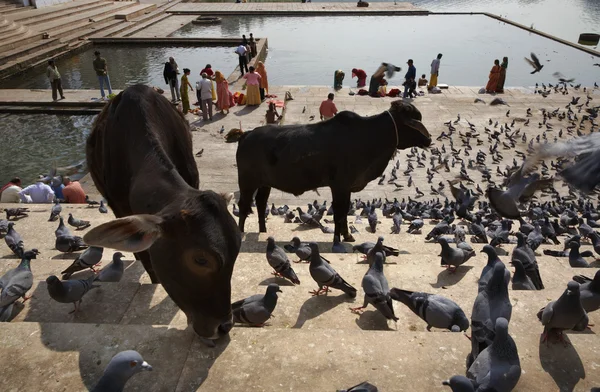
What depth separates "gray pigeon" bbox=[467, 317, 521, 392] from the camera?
11.6 ft

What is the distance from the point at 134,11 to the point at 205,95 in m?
28.9

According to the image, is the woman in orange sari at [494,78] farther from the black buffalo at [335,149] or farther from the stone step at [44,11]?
the stone step at [44,11]

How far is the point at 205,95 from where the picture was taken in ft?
54.7

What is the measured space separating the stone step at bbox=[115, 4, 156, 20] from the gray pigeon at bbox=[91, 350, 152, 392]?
39.8m

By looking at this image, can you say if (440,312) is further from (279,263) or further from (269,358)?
(279,263)

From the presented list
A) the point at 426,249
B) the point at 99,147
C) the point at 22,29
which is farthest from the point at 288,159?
the point at 22,29

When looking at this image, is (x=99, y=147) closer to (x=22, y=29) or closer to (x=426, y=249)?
(x=426, y=249)

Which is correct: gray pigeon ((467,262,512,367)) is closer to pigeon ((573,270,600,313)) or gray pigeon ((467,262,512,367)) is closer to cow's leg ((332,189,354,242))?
pigeon ((573,270,600,313))

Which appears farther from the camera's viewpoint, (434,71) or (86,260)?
(434,71)

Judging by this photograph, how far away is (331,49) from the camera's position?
3198 cm

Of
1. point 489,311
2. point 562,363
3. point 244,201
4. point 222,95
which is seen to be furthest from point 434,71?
point 562,363

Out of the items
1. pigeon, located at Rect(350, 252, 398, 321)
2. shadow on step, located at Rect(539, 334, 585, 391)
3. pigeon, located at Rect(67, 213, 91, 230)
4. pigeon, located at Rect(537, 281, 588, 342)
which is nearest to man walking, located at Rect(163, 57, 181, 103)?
pigeon, located at Rect(67, 213, 91, 230)

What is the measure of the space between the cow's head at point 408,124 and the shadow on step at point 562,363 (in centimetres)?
524

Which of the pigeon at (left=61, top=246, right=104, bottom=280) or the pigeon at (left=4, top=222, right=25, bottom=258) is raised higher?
the pigeon at (left=61, top=246, right=104, bottom=280)
